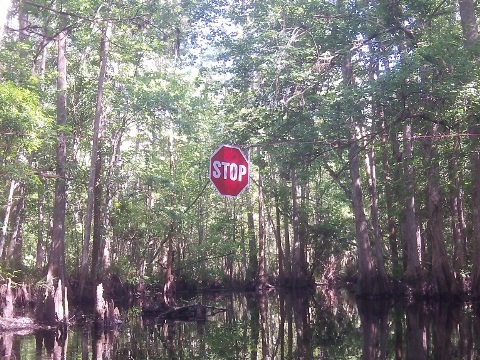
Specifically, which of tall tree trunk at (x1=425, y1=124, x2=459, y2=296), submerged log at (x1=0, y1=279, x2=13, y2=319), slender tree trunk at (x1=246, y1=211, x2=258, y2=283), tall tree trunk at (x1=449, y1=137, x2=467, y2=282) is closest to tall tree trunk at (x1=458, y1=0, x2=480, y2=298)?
tall tree trunk at (x1=425, y1=124, x2=459, y2=296)

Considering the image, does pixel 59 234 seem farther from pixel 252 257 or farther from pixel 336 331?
pixel 252 257

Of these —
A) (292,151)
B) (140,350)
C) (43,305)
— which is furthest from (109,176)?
(140,350)

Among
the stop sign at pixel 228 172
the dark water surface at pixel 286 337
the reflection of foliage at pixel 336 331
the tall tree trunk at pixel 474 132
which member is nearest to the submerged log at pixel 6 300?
the dark water surface at pixel 286 337

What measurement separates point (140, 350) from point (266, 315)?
5.83m

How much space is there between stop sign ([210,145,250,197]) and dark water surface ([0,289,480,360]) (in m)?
5.01

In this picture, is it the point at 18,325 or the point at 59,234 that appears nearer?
the point at 18,325

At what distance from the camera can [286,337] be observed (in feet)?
33.9

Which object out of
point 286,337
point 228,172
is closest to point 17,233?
point 286,337

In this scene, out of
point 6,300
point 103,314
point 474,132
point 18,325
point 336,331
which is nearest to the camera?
point 474,132

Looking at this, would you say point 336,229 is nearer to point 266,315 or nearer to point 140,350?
point 266,315

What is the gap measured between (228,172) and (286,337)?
7346mm

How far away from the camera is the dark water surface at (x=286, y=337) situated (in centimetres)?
837

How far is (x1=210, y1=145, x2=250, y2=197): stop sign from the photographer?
3.70 meters

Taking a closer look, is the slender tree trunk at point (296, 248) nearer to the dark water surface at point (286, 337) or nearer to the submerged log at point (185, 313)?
the dark water surface at point (286, 337)
